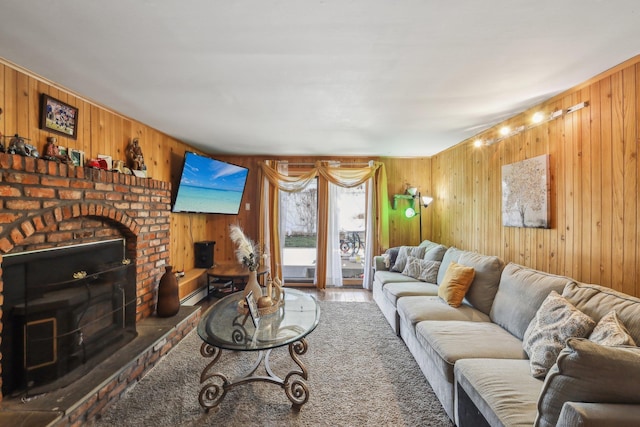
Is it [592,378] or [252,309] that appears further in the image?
[252,309]

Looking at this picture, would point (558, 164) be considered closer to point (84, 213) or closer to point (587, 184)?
point (587, 184)

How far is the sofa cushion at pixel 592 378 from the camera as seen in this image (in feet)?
3.18

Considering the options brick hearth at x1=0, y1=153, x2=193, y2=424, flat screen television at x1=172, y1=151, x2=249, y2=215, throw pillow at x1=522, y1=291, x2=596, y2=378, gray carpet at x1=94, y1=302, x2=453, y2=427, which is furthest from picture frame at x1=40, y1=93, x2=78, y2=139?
throw pillow at x1=522, y1=291, x2=596, y2=378

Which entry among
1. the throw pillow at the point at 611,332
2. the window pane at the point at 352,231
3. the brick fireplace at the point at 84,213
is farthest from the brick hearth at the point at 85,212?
the throw pillow at the point at 611,332

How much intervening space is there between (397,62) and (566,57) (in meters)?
1.04

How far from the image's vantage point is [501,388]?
131 cm

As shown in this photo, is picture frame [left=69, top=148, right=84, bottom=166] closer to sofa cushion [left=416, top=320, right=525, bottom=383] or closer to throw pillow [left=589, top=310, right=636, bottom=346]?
sofa cushion [left=416, top=320, right=525, bottom=383]

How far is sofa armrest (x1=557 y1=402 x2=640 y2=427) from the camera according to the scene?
2.94 feet

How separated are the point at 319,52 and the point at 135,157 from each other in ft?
7.33

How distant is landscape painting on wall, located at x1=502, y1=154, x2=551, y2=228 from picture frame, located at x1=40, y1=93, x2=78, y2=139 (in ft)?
12.9

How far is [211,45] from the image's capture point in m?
1.48

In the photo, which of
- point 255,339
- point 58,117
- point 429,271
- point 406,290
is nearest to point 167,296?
point 255,339

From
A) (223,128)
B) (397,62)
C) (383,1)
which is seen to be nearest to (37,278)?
(223,128)

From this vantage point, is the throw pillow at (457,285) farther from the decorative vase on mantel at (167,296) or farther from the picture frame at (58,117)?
the picture frame at (58,117)
